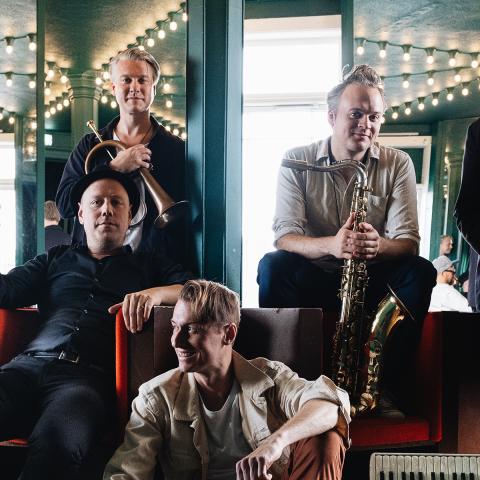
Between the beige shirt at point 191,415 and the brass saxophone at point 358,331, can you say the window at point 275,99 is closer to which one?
the brass saxophone at point 358,331

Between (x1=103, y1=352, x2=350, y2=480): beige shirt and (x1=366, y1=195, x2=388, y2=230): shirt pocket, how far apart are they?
1036mm

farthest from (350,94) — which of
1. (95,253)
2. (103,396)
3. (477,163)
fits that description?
(103,396)

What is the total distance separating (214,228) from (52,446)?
1379 millimetres

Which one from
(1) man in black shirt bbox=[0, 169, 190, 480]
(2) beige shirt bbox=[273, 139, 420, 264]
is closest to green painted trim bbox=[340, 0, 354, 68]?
(2) beige shirt bbox=[273, 139, 420, 264]

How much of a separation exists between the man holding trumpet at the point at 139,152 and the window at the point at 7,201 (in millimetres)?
351

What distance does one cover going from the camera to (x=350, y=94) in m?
2.88

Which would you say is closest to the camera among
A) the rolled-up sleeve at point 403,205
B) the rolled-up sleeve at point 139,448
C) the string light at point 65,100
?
the rolled-up sleeve at point 139,448

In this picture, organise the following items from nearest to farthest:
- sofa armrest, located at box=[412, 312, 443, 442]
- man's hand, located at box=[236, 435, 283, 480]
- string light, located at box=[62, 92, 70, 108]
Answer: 1. man's hand, located at box=[236, 435, 283, 480]
2. sofa armrest, located at box=[412, 312, 443, 442]
3. string light, located at box=[62, 92, 70, 108]

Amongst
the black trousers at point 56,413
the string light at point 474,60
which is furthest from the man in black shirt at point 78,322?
the string light at point 474,60

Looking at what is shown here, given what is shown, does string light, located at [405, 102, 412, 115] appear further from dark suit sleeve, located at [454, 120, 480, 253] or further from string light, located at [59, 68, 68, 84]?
string light, located at [59, 68, 68, 84]

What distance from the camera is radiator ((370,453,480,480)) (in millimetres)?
1719

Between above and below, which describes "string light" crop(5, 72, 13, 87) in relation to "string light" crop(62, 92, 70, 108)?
above

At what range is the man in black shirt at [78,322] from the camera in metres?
2.17

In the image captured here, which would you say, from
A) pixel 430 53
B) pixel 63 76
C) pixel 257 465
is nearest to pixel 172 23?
pixel 63 76
